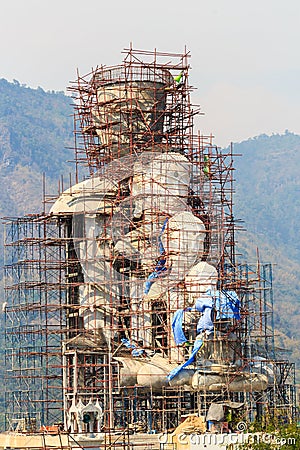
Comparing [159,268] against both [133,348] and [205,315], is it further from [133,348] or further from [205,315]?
[205,315]

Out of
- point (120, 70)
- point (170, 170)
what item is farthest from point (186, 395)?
point (120, 70)

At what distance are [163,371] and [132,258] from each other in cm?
545

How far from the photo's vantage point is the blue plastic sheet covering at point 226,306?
45219mm

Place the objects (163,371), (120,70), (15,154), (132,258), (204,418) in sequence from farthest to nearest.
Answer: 1. (15,154)
2. (120,70)
3. (132,258)
4. (163,371)
5. (204,418)

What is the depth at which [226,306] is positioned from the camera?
45.4m

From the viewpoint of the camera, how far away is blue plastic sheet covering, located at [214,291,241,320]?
45219 millimetres

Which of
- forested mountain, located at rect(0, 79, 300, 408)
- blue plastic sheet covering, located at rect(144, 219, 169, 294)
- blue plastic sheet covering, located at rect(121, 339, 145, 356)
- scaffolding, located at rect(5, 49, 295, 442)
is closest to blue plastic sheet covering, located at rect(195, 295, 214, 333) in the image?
Answer: scaffolding, located at rect(5, 49, 295, 442)

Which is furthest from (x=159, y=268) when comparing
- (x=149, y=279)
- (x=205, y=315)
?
(x=205, y=315)

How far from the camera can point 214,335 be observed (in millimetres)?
45188

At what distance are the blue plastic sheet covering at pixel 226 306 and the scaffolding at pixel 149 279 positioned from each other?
50 millimetres

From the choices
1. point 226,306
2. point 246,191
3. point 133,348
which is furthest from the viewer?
point 246,191

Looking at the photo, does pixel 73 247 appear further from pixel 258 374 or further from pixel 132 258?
pixel 258 374

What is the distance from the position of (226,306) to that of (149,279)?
141 inches

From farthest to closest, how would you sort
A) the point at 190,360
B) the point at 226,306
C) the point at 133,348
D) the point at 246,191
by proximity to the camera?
the point at 246,191
the point at 133,348
the point at 226,306
the point at 190,360
